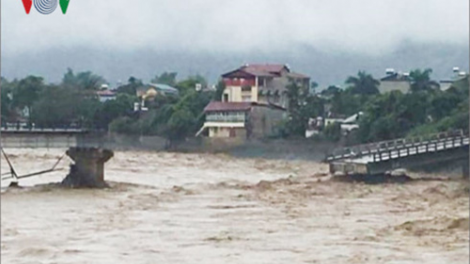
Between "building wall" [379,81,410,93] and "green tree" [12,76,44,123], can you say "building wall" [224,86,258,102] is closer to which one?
"green tree" [12,76,44,123]

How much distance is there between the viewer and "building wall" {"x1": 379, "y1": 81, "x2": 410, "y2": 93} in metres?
13.5

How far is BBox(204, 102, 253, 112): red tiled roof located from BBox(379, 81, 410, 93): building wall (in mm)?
2328

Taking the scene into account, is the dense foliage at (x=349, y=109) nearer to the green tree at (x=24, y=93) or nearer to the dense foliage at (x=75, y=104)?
the dense foliage at (x=75, y=104)

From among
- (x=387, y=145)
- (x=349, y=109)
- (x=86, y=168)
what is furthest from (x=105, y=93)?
(x=349, y=109)

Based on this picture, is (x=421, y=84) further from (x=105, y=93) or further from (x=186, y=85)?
(x=105, y=93)

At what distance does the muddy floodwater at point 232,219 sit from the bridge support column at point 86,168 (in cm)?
23

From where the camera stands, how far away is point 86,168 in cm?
1089

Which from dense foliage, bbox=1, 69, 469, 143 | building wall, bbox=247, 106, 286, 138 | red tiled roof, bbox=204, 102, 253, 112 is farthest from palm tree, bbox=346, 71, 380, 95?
red tiled roof, bbox=204, 102, 253, 112

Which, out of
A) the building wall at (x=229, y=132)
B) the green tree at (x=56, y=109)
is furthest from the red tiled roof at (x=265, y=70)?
the building wall at (x=229, y=132)

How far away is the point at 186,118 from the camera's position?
527 inches

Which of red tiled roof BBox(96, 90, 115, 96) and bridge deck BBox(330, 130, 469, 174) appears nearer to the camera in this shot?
red tiled roof BBox(96, 90, 115, 96)

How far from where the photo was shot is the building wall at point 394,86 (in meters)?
13.5

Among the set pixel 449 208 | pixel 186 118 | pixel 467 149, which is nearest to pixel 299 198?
pixel 449 208

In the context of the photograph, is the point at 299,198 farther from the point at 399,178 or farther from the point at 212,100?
the point at 212,100
